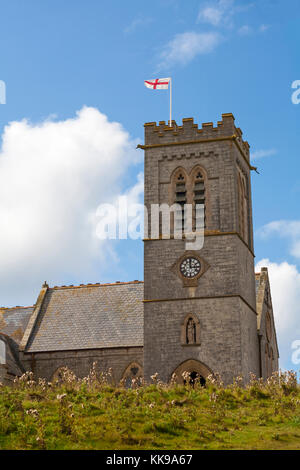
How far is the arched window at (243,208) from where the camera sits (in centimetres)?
3916

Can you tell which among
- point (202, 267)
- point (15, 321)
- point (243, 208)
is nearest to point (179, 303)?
point (202, 267)

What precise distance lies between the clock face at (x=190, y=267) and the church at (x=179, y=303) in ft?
0.16

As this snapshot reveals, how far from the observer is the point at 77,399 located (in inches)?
855

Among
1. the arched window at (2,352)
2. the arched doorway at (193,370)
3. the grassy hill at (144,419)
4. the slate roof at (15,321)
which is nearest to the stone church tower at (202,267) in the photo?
the arched doorway at (193,370)

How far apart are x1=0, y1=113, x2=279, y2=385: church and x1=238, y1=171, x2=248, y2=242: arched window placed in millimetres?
62

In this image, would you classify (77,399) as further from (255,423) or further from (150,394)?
(255,423)

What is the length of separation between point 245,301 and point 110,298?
9686 mm

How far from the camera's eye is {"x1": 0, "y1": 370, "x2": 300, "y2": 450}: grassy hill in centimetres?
1748

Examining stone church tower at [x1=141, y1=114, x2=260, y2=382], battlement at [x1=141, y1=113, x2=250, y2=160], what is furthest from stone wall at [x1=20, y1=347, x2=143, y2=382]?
battlement at [x1=141, y1=113, x2=250, y2=160]

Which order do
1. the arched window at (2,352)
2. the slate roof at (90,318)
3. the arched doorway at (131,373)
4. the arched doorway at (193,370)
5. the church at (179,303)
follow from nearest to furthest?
the arched doorway at (193,370) < the church at (179,303) < the arched doorway at (131,373) < the arched window at (2,352) < the slate roof at (90,318)

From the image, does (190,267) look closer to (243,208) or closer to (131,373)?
(243,208)

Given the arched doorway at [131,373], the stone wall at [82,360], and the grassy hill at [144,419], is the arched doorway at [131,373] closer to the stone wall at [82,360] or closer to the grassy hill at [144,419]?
the stone wall at [82,360]
